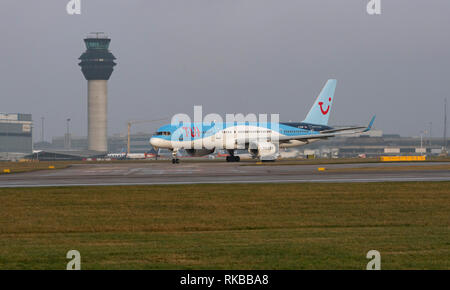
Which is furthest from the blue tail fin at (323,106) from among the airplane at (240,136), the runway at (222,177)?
the runway at (222,177)

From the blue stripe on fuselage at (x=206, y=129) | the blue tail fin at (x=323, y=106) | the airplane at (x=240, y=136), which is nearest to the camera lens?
the blue stripe on fuselage at (x=206, y=129)

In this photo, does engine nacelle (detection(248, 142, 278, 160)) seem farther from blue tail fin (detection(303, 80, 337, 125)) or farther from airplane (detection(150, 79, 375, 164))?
blue tail fin (detection(303, 80, 337, 125))

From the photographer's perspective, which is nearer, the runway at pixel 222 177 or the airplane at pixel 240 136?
the runway at pixel 222 177

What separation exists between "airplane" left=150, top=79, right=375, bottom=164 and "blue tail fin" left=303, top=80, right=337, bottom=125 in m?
1.90

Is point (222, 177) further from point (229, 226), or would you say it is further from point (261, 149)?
point (261, 149)

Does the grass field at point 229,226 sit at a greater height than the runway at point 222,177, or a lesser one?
lesser

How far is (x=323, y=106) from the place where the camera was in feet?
280

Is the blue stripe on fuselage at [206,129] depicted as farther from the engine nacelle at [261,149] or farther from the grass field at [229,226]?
the grass field at [229,226]

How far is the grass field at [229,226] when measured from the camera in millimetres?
13406

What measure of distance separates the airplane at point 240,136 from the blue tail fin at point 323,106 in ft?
6.23

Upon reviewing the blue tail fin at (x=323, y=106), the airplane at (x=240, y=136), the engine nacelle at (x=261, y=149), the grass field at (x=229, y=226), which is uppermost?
the blue tail fin at (x=323, y=106)
